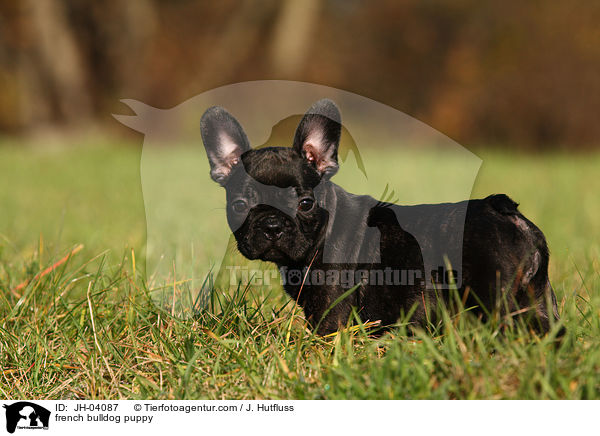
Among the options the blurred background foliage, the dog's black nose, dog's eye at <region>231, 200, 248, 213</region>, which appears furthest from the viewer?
the blurred background foliage

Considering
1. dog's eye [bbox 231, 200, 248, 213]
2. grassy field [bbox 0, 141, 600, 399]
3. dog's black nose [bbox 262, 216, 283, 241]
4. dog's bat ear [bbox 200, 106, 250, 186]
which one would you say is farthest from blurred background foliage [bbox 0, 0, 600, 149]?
dog's black nose [bbox 262, 216, 283, 241]

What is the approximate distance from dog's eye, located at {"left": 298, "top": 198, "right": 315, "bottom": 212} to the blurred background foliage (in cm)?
1589

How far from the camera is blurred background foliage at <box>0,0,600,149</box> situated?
21.5m

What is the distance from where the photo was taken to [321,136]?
3.46 meters

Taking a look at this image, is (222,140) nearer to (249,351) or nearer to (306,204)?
(306,204)

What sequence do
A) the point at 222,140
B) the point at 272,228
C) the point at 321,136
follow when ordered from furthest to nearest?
the point at 222,140
the point at 321,136
the point at 272,228

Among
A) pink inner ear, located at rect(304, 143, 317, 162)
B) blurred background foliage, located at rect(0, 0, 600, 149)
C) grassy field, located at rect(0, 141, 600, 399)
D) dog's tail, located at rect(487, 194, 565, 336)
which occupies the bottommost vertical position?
grassy field, located at rect(0, 141, 600, 399)

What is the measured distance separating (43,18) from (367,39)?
44.7 ft

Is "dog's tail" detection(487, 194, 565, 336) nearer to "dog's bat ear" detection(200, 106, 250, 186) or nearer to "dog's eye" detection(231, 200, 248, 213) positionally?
"dog's eye" detection(231, 200, 248, 213)

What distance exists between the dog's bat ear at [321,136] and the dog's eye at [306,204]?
216 mm

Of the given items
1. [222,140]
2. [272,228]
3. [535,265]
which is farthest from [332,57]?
[535,265]

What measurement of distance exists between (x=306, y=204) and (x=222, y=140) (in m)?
0.65

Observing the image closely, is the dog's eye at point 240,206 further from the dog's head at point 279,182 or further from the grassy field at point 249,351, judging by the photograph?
the grassy field at point 249,351

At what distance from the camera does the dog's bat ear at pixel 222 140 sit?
350 cm
